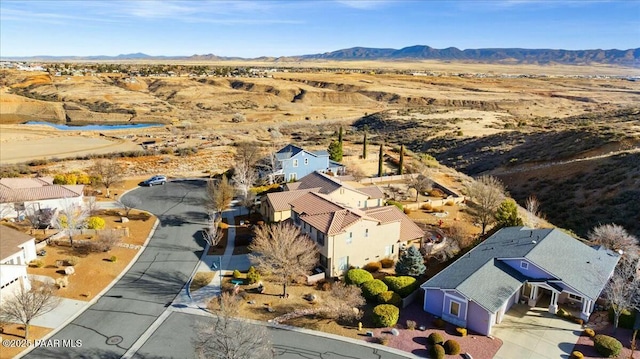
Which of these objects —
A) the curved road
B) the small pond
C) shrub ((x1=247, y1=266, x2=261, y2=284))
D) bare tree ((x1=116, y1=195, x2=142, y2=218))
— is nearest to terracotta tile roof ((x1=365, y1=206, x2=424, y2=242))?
shrub ((x1=247, y1=266, x2=261, y2=284))

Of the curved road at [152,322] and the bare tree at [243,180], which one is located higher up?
the bare tree at [243,180]

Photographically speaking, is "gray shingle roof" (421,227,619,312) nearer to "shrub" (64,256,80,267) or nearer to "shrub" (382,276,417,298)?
"shrub" (382,276,417,298)

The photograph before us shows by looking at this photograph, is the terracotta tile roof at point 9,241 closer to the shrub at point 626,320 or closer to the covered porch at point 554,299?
the covered porch at point 554,299

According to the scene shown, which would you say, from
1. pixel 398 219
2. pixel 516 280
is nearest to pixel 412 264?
pixel 398 219

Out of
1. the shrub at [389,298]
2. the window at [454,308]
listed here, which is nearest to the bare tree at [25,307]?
the shrub at [389,298]

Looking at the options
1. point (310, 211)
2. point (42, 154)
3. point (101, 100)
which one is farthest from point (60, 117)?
point (310, 211)

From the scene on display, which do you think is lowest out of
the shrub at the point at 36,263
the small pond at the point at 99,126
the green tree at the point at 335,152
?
the shrub at the point at 36,263

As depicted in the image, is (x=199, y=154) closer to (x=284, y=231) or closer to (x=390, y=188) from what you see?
(x=390, y=188)
